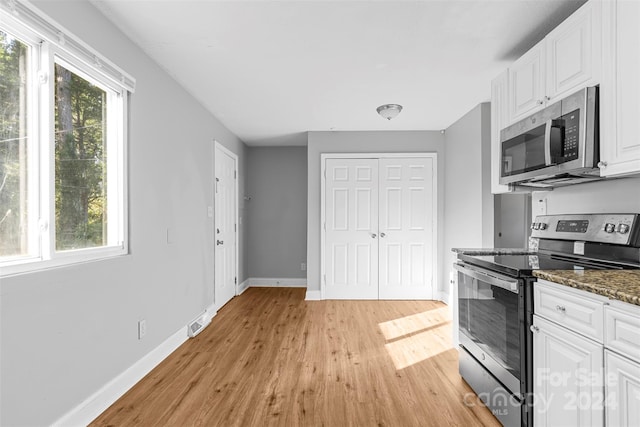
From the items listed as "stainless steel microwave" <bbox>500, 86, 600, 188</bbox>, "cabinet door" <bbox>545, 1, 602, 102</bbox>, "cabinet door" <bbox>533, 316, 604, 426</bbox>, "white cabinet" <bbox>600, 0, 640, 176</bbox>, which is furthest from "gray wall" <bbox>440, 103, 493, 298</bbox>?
"cabinet door" <bbox>533, 316, 604, 426</bbox>

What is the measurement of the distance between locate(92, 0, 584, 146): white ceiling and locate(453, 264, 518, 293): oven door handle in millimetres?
1581

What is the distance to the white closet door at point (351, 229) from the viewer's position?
186 inches

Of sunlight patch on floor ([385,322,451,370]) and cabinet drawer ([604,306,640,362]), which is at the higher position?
cabinet drawer ([604,306,640,362])

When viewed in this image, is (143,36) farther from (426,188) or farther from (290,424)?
(426,188)

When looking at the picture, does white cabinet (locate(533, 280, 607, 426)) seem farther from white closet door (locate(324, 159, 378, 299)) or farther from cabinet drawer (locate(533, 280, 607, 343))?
white closet door (locate(324, 159, 378, 299))

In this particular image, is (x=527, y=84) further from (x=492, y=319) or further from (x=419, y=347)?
(x=419, y=347)

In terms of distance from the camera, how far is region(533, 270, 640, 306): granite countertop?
1161 millimetres

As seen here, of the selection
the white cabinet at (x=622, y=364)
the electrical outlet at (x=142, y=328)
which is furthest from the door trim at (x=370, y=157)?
the white cabinet at (x=622, y=364)

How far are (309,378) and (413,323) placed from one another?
66.8 inches

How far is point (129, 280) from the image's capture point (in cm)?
229

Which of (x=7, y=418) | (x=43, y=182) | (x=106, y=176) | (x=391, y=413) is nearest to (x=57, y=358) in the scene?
(x=7, y=418)

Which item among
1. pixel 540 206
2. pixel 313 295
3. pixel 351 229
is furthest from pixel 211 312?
pixel 540 206

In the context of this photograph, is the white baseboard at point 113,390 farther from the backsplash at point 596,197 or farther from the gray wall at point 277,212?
the backsplash at point 596,197

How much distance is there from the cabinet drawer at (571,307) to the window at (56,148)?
245cm
